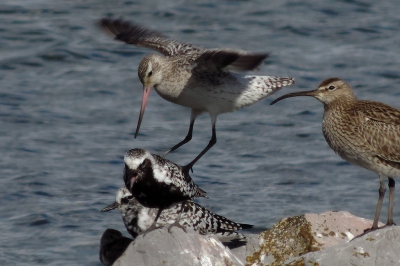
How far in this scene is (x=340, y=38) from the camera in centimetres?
1742

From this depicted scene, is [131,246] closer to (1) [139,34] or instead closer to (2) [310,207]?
(2) [310,207]

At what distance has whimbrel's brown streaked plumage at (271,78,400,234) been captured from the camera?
26.1ft

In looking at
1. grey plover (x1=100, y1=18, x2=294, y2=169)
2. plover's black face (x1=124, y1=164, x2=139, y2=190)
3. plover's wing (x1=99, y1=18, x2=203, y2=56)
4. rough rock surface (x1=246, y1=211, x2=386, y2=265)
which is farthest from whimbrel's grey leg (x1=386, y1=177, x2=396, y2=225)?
plover's wing (x1=99, y1=18, x2=203, y2=56)

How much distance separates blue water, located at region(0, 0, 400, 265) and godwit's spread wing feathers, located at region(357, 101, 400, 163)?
2.46m

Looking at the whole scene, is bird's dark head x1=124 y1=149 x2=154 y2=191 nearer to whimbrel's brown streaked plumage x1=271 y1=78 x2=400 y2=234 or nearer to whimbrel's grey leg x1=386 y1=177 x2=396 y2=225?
whimbrel's brown streaked plumage x1=271 y1=78 x2=400 y2=234

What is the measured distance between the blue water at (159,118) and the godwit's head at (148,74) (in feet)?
5.39

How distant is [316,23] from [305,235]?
11.2m

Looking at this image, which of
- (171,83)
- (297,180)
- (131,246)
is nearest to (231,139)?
(297,180)

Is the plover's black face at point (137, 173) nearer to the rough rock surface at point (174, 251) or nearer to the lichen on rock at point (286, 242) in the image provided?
the rough rock surface at point (174, 251)

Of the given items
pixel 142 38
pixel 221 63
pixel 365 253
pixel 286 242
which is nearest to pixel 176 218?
pixel 286 242

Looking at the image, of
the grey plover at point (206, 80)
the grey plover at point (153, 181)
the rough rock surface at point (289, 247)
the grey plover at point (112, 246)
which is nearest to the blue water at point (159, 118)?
the grey plover at point (112, 246)

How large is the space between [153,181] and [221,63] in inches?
98.5

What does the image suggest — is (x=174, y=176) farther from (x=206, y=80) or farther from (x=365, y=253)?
(x=206, y=80)

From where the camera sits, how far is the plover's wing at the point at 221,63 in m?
9.24
